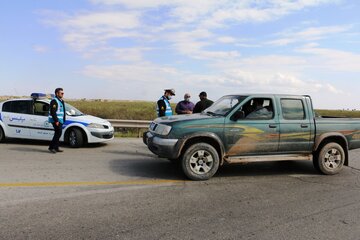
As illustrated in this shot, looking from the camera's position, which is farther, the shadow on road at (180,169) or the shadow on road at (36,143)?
the shadow on road at (36,143)

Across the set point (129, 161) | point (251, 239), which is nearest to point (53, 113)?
point (129, 161)

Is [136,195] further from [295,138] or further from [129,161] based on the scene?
[295,138]

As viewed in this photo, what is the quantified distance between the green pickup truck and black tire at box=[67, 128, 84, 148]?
11.9ft

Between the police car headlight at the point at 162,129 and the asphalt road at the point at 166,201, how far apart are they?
0.86m

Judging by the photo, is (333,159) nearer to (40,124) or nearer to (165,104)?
(165,104)

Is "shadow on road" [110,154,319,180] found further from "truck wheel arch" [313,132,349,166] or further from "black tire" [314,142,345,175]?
"truck wheel arch" [313,132,349,166]

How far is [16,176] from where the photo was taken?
6.31 metres

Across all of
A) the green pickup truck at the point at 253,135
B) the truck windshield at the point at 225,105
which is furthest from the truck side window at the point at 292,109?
the truck windshield at the point at 225,105

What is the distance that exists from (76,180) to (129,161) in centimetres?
212

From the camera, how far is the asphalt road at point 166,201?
4.05 meters

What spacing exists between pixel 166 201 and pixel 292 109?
11.5ft

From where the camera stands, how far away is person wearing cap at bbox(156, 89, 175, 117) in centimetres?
941

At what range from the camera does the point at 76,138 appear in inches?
395

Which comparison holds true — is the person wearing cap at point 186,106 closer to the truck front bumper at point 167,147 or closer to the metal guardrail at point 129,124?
the truck front bumper at point 167,147
